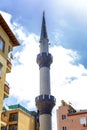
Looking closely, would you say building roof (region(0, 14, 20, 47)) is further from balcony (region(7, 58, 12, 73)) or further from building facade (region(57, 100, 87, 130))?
building facade (region(57, 100, 87, 130))

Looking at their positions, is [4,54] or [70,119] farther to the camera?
[70,119]

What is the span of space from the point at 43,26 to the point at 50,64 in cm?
1238

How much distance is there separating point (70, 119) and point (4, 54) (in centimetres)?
3796

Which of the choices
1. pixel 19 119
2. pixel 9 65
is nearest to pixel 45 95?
pixel 19 119

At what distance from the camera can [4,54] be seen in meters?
28.0

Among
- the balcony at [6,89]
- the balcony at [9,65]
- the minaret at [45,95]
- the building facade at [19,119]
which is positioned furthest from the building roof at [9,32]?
the building facade at [19,119]

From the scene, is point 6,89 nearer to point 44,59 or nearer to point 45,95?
point 45,95

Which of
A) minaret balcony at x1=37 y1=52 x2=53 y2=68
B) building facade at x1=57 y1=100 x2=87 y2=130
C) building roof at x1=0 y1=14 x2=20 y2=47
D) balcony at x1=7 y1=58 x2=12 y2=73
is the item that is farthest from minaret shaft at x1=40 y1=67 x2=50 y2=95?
balcony at x1=7 y1=58 x2=12 y2=73

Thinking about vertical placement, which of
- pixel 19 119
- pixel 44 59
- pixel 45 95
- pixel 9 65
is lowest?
pixel 19 119

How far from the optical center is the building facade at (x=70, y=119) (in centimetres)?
6041

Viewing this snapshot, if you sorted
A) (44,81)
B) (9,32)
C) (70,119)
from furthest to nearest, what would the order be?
(70,119)
(44,81)
(9,32)

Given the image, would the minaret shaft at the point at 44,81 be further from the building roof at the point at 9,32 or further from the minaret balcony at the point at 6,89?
the minaret balcony at the point at 6,89

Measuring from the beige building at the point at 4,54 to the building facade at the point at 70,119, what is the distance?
34.9 metres

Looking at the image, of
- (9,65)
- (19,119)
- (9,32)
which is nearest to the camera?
(9,65)
